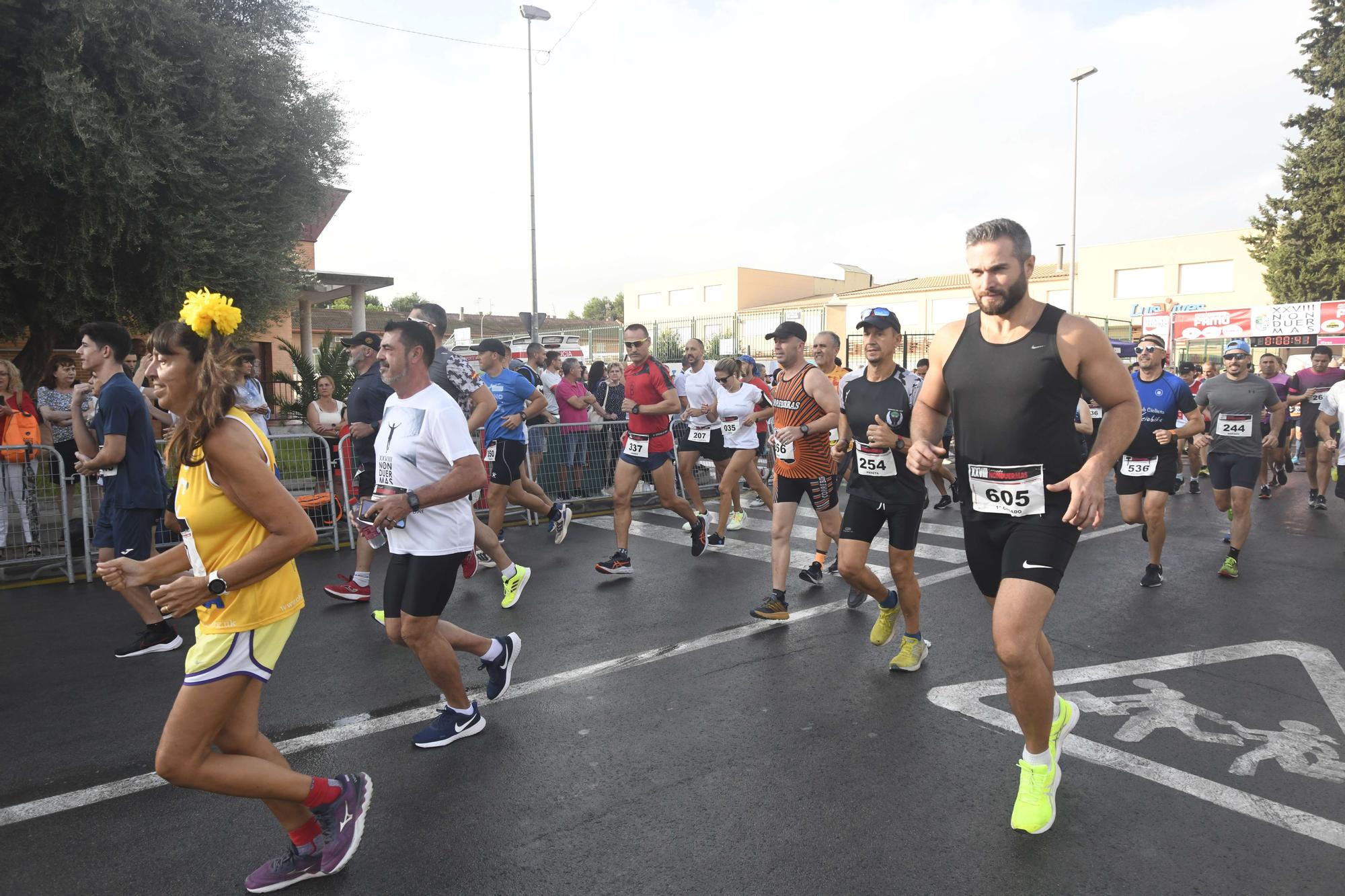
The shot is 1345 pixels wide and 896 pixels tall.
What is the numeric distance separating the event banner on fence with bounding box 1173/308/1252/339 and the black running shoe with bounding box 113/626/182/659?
23924mm

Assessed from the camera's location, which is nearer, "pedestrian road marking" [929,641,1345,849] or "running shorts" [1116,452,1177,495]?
"pedestrian road marking" [929,641,1345,849]

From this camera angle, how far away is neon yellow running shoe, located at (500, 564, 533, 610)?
248 inches

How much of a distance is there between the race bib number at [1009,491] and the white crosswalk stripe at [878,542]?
135 inches

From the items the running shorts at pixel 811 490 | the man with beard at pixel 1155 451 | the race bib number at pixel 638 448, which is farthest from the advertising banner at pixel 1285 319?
the race bib number at pixel 638 448

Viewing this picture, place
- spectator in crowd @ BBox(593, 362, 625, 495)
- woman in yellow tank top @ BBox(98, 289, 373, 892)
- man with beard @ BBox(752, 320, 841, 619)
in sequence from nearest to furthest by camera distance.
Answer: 1. woman in yellow tank top @ BBox(98, 289, 373, 892)
2. man with beard @ BBox(752, 320, 841, 619)
3. spectator in crowd @ BBox(593, 362, 625, 495)

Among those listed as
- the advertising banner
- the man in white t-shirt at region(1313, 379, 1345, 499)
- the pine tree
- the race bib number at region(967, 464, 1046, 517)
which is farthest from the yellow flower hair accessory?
the pine tree

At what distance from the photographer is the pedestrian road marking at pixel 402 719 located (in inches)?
136

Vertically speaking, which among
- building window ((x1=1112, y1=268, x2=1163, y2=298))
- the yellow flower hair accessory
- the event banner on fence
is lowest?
the yellow flower hair accessory

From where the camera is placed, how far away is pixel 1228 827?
124 inches

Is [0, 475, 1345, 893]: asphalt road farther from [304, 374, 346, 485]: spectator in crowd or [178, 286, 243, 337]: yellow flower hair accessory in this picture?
[304, 374, 346, 485]: spectator in crowd

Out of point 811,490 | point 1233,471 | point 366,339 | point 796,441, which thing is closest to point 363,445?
point 366,339

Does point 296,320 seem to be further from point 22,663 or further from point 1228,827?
point 1228,827

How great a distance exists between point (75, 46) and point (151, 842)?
38.5 ft

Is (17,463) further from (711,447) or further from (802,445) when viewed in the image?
(802,445)
